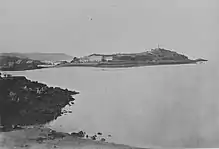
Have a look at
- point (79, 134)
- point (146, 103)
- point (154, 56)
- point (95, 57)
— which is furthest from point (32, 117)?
point (154, 56)

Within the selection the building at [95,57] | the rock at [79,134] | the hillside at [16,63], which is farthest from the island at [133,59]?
the rock at [79,134]

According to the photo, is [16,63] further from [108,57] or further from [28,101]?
[108,57]

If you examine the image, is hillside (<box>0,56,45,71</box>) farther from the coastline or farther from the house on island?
the house on island

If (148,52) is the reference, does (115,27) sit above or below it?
above

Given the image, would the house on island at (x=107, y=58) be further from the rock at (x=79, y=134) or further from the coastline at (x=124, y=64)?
the rock at (x=79, y=134)

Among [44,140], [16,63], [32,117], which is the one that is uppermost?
[16,63]

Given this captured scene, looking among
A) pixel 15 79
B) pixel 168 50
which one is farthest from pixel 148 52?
pixel 15 79

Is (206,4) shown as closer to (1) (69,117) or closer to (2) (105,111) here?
(2) (105,111)

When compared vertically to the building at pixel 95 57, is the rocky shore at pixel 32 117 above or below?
below
